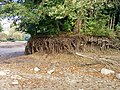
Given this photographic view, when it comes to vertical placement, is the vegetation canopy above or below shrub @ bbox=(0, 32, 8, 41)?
above

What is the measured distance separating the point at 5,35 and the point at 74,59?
103ft

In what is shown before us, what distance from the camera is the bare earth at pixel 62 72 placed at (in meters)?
6.02

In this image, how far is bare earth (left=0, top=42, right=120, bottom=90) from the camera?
602cm

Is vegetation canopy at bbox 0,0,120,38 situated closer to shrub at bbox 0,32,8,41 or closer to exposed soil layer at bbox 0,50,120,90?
exposed soil layer at bbox 0,50,120,90

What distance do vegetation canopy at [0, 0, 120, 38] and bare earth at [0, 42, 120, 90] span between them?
1.19 metres

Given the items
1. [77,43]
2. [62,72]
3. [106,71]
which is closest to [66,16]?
[77,43]

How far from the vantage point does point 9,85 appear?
19.9 feet

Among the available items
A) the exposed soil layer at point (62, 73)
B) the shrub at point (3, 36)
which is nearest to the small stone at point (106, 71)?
the exposed soil layer at point (62, 73)

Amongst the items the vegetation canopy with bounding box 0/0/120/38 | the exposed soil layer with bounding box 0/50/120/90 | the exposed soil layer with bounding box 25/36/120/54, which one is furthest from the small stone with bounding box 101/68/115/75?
the exposed soil layer with bounding box 25/36/120/54

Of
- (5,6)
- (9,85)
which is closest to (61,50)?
(5,6)

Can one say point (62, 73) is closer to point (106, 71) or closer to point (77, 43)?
point (106, 71)

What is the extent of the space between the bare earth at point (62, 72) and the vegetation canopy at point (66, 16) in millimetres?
1192

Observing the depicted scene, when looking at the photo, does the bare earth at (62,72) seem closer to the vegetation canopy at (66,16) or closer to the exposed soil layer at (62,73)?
the exposed soil layer at (62,73)

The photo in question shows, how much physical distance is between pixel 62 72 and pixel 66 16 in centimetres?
277
